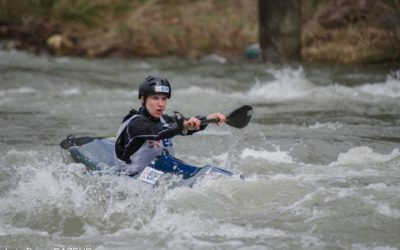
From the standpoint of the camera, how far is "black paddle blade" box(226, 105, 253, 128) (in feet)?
22.9

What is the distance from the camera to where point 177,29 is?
20.4 meters

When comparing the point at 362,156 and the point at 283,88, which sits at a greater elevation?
the point at 283,88

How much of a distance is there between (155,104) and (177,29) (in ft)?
45.7

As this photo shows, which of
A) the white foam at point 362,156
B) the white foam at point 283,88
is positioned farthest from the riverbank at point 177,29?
the white foam at point 362,156

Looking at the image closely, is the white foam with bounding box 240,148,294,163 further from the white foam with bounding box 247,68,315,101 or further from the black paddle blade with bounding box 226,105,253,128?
the white foam with bounding box 247,68,315,101

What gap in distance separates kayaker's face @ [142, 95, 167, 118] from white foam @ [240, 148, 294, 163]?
216 centimetres

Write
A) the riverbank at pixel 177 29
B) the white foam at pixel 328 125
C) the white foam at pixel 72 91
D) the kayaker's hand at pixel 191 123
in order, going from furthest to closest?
the riverbank at pixel 177 29, the white foam at pixel 72 91, the white foam at pixel 328 125, the kayaker's hand at pixel 191 123

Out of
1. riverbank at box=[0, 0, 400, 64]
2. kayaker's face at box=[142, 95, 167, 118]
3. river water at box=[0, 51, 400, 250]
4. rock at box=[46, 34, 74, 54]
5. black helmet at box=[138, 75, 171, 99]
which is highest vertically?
riverbank at box=[0, 0, 400, 64]

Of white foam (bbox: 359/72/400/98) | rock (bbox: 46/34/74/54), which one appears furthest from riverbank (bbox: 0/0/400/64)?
white foam (bbox: 359/72/400/98)

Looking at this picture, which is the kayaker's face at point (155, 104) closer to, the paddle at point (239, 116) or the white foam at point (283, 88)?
the paddle at point (239, 116)

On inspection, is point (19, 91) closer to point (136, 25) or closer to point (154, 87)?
point (136, 25)

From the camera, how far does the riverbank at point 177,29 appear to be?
17172 millimetres

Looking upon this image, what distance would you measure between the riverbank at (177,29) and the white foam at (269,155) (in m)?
7.87

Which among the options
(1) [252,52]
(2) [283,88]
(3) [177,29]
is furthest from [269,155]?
(3) [177,29]
